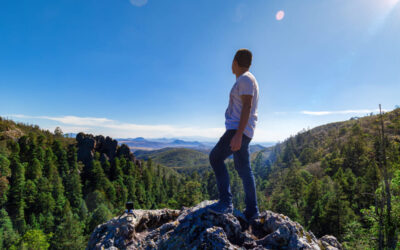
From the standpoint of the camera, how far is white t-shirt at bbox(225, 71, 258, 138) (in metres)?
→ 3.57

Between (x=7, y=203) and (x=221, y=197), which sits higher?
(x=221, y=197)

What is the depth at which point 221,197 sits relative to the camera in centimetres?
402

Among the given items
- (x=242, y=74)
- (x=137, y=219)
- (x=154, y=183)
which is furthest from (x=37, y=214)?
(x=242, y=74)

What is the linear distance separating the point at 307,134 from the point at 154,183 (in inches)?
5475

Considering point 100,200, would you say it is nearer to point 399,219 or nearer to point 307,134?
point 399,219

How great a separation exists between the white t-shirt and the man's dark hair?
227 mm

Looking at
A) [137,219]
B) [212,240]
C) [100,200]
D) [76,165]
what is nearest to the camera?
[212,240]

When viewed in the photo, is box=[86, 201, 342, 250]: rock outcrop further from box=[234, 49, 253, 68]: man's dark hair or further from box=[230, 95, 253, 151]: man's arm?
box=[234, 49, 253, 68]: man's dark hair

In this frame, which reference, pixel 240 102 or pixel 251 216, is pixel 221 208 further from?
pixel 240 102

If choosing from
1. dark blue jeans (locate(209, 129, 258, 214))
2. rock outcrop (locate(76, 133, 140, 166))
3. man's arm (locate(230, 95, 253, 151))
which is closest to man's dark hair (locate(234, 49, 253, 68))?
man's arm (locate(230, 95, 253, 151))

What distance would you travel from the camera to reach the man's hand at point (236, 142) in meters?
3.56

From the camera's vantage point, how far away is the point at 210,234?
3.24 metres

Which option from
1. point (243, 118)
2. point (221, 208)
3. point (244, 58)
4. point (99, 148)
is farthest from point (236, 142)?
point (99, 148)

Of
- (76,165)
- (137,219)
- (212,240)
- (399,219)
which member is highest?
(212,240)
